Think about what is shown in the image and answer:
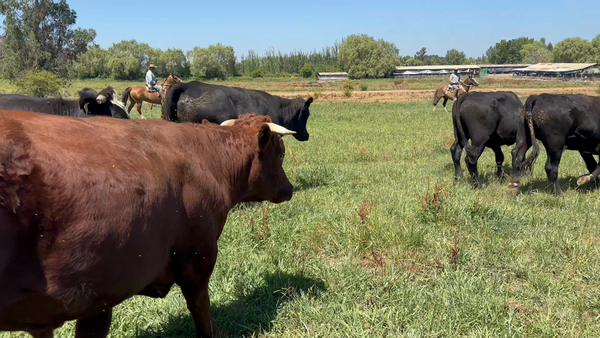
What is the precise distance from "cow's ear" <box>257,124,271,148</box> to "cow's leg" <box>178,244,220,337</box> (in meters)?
1.08

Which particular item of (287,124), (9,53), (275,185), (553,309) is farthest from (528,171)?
(9,53)

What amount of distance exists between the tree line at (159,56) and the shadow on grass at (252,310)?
38.1 meters

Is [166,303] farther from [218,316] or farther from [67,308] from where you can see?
[67,308]

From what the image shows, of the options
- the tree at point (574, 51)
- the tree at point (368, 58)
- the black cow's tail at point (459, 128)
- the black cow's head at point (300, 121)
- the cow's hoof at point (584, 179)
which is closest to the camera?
the cow's hoof at point (584, 179)

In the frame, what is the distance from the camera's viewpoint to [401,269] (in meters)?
4.89

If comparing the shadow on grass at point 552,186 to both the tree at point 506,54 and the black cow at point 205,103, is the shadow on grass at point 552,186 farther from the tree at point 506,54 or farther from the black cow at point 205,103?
the tree at point 506,54

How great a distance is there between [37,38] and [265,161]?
134 ft

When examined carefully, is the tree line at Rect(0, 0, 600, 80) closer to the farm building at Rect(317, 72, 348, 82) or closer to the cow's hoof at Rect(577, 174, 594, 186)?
the farm building at Rect(317, 72, 348, 82)

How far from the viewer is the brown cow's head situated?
3984 mm

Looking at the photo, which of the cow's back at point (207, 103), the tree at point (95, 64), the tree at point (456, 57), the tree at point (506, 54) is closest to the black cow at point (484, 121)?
the cow's back at point (207, 103)

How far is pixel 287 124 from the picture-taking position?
10.4 metres

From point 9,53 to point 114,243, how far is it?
41.4 metres

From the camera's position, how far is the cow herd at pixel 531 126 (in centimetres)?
834

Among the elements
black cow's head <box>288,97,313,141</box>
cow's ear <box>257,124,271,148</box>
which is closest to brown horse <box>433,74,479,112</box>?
black cow's head <box>288,97,313,141</box>
